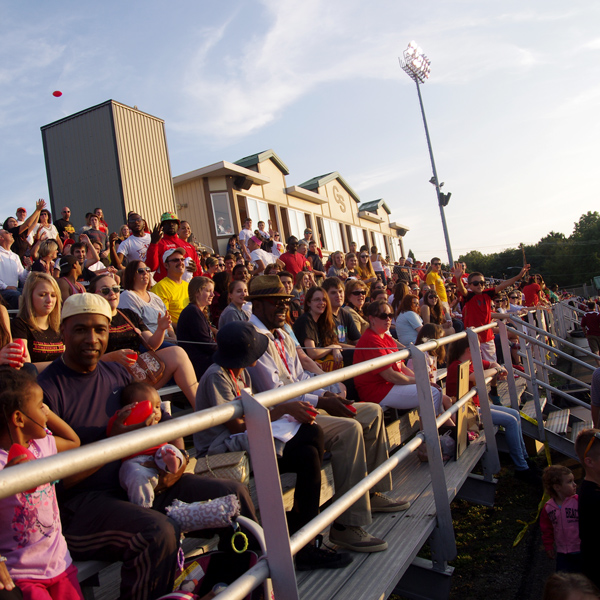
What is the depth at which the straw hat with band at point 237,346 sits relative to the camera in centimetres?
332

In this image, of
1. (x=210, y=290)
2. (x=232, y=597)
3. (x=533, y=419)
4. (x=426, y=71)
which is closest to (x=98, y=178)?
(x=210, y=290)

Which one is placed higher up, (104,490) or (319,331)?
(319,331)

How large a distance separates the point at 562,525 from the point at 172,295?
495cm

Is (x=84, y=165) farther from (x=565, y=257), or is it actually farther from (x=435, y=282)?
(x=565, y=257)

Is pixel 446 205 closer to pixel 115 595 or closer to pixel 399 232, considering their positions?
pixel 399 232

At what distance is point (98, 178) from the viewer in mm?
15352

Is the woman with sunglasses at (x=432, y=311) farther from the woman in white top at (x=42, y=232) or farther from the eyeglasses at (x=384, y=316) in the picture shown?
the woman in white top at (x=42, y=232)

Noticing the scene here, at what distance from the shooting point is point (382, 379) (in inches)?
197

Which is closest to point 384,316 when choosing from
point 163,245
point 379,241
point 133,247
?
point 163,245

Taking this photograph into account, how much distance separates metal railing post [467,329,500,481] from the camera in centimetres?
468

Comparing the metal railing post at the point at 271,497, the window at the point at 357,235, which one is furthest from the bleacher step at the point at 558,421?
the window at the point at 357,235

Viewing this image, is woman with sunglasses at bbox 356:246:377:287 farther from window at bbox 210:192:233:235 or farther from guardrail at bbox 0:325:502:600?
guardrail at bbox 0:325:502:600

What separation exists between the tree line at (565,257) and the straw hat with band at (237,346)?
75.5m

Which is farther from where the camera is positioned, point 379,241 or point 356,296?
point 379,241
